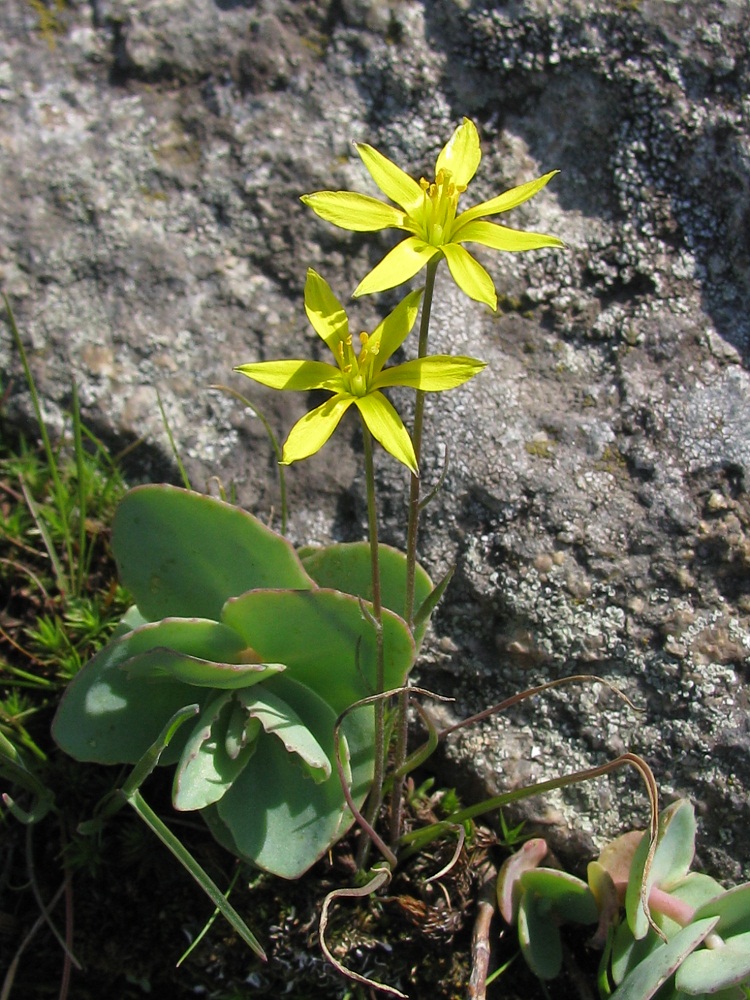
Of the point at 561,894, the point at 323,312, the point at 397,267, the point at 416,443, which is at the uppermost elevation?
the point at 397,267

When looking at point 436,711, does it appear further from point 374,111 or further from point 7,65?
point 7,65

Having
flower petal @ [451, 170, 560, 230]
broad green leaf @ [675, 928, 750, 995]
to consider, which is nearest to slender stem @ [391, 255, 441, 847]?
flower petal @ [451, 170, 560, 230]

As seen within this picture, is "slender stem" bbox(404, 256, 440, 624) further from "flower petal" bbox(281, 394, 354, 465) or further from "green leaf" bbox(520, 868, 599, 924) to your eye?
"green leaf" bbox(520, 868, 599, 924)

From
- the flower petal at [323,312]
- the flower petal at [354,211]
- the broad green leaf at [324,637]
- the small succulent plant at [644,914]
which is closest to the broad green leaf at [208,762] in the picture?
the broad green leaf at [324,637]

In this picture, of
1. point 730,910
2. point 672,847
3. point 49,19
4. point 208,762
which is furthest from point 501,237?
point 49,19

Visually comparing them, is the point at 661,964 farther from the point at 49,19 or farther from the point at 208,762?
the point at 49,19
